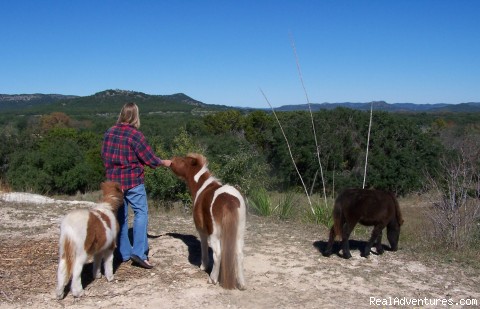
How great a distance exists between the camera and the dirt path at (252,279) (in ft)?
16.3

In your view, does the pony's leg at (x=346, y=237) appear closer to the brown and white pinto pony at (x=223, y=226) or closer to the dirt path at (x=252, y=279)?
the dirt path at (x=252, y=279)

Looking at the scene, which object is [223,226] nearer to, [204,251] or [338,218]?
[204,251]

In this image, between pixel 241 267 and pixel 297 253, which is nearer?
pixel 241 267

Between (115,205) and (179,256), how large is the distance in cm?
151

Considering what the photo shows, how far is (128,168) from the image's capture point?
5527 mm

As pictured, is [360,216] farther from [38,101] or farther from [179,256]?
[38,101]

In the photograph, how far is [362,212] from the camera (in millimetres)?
6148

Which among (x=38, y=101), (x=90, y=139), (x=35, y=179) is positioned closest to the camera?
(x=35, y=179)

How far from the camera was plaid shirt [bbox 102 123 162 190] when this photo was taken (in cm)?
545

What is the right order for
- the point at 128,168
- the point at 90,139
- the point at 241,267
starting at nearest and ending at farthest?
the point at 241,267, the point at 128,168, the point at 90,139

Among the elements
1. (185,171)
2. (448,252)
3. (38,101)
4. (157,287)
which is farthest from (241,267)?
(38,101)

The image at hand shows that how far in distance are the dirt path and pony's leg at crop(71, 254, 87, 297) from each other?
9cm

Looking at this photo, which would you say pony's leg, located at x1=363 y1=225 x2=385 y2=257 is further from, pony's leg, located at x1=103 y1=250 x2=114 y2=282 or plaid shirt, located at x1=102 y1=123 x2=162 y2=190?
pony's leg, located at x1=103 y1=250 x2=114 y2=282
